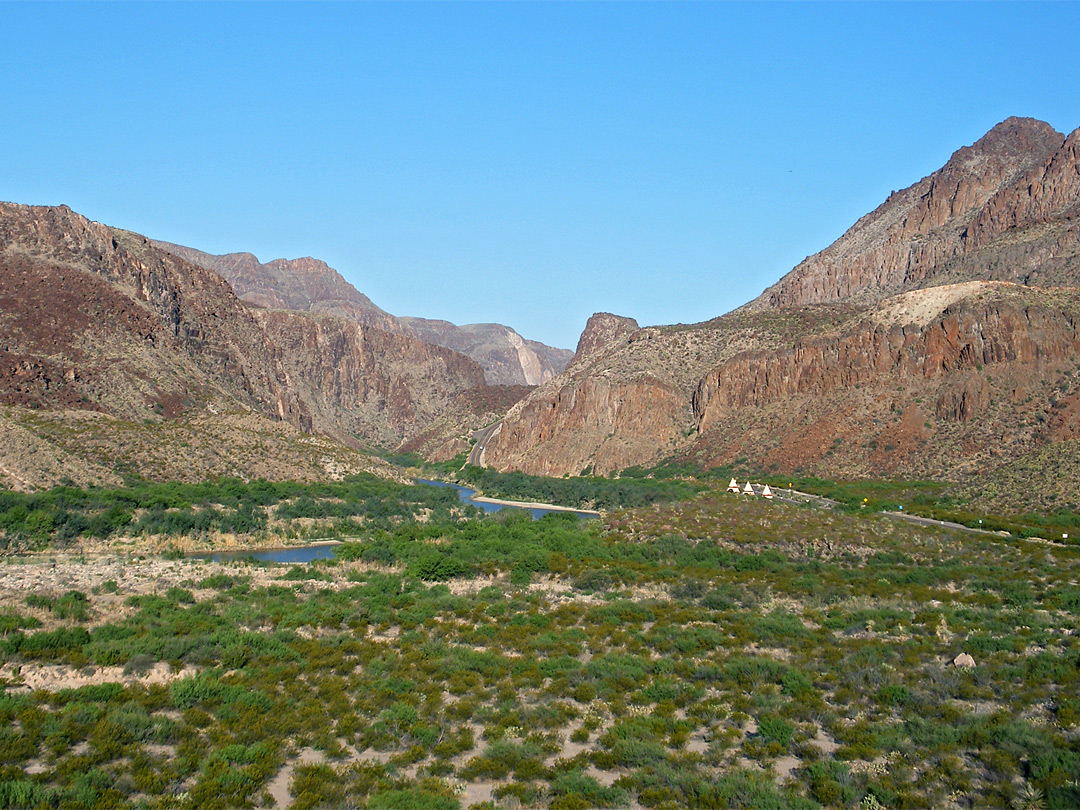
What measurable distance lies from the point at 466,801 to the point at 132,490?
45.9 meters

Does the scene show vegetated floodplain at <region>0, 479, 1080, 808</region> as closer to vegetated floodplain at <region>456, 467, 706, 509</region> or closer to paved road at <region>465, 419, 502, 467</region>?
vegetated floodplain at <region>456, 467, 706, 509</region>

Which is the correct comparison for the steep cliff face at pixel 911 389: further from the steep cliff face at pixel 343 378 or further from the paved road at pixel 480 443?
the steep cliff face at pixel 343 378

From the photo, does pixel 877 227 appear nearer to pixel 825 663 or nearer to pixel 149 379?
pixel 149 379

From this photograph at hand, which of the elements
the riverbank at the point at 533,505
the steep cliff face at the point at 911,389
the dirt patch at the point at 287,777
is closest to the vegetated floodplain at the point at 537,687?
the dirt patch at the point at 287,777

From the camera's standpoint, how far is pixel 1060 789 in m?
14.1

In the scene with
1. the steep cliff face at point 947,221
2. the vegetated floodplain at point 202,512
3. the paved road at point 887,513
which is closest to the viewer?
the vegetated floodplain at point 202,512

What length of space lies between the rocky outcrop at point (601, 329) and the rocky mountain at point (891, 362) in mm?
45763

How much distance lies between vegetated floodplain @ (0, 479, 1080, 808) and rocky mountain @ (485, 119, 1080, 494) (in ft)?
131

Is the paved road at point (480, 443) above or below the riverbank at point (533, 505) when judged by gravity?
above

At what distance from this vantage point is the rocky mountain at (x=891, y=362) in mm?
75375

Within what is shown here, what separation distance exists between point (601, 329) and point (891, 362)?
10544 centimetres

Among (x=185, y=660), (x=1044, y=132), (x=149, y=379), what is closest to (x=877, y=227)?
(x=1044, y=132)

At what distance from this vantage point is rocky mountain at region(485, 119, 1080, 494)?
7538cm

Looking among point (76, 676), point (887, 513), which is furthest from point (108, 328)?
point (76, 676)
